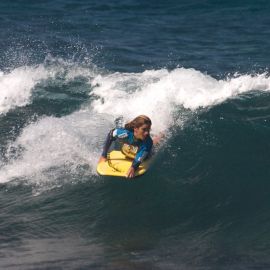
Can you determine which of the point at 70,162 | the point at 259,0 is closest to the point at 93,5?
the point at 259,0

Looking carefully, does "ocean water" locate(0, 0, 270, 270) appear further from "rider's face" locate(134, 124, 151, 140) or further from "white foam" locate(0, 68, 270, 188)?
"rider's face" locate(134, 124, 151, 140)

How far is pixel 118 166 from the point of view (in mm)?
9766

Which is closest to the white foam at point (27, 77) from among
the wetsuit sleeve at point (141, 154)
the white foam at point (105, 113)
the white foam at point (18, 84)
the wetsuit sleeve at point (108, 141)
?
the white foam at point (18, 84)

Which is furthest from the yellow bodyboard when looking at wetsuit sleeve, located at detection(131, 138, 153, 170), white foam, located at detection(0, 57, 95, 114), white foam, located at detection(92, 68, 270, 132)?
white foam, located at detection(0, 57, 95, 114)

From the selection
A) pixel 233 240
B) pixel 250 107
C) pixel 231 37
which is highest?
pixel 231 37

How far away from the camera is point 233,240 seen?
8.43 m

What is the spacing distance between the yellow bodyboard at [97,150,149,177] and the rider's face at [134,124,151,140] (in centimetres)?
54

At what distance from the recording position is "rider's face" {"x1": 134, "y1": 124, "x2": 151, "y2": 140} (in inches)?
367

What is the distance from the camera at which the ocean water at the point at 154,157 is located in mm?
8297

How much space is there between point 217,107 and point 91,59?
5723 millimetres

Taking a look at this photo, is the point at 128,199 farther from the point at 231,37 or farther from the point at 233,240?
the point at 231,37

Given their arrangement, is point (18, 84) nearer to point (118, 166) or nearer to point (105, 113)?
point (105, 113)

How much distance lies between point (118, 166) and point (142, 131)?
83 cm

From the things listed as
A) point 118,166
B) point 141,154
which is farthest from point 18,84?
point 141,154
